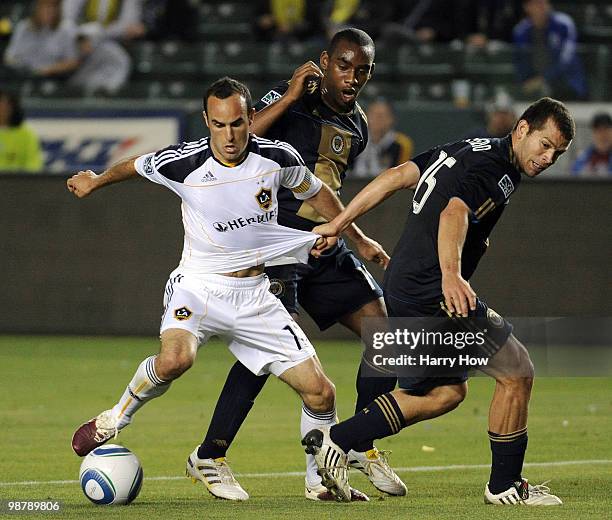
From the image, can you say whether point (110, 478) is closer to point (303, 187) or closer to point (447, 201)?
point (303, 187)

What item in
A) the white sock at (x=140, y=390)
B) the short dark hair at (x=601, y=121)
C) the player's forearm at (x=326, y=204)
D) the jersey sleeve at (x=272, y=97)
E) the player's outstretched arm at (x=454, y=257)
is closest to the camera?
the player's outstretched arm at (x=454, y=257)

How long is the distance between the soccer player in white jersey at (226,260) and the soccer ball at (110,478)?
0.12 metres

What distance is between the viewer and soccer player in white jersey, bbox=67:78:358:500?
6.71 m

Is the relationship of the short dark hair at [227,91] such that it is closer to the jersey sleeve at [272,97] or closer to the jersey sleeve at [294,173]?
the jersey sleeve at [294,173]

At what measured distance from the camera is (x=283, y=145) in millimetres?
7016

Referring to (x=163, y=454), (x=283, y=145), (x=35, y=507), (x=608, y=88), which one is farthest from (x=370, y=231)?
(x=35, y=507)

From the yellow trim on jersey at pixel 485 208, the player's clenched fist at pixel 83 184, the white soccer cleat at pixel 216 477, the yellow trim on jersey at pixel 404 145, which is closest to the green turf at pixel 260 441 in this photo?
the white soccer cleat at pixel 216 477

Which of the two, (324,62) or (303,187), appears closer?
(303,187)

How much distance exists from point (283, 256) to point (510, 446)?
1545 millimetres

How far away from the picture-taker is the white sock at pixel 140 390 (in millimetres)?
6621

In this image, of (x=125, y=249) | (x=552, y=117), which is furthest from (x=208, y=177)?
(x=125, y=249)

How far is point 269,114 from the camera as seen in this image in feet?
24.5

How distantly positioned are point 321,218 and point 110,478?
1904mm

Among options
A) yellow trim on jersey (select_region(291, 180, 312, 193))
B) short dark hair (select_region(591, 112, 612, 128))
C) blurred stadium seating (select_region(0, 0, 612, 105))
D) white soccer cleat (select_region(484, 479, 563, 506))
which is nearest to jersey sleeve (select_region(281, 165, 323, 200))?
yellow trim on jersey (select_region(291, 180, 312, 193))
